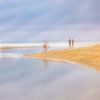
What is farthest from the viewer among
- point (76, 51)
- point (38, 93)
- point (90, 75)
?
point (76, 51)

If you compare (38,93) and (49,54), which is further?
(49,54)

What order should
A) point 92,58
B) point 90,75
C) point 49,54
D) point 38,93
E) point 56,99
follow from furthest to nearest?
point 49,54 < point 92,58 < point 90,75 < point 38,93 < point 56,99

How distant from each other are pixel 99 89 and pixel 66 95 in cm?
166

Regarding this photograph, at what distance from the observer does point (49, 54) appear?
108ft

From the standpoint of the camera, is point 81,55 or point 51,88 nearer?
point 51,88

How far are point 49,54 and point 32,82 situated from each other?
1888 cm

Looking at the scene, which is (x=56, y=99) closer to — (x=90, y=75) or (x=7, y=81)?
(x=7, y=81)

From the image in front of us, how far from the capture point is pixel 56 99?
10.4 m

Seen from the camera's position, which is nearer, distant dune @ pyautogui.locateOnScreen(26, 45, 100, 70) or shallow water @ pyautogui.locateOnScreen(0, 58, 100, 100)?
shallow water @ pyautogui.locateOnScreen(0, 58, 100, 100)

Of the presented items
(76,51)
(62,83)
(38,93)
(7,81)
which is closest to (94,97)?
(38,93)

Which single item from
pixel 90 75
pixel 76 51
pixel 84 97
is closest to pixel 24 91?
pixel 84 97

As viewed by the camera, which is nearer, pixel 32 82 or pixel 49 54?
pixel 32 82

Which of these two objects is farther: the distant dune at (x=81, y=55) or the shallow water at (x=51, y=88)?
the distant dune at (x=81, y=55)

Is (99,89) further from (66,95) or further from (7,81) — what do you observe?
(7,81)
